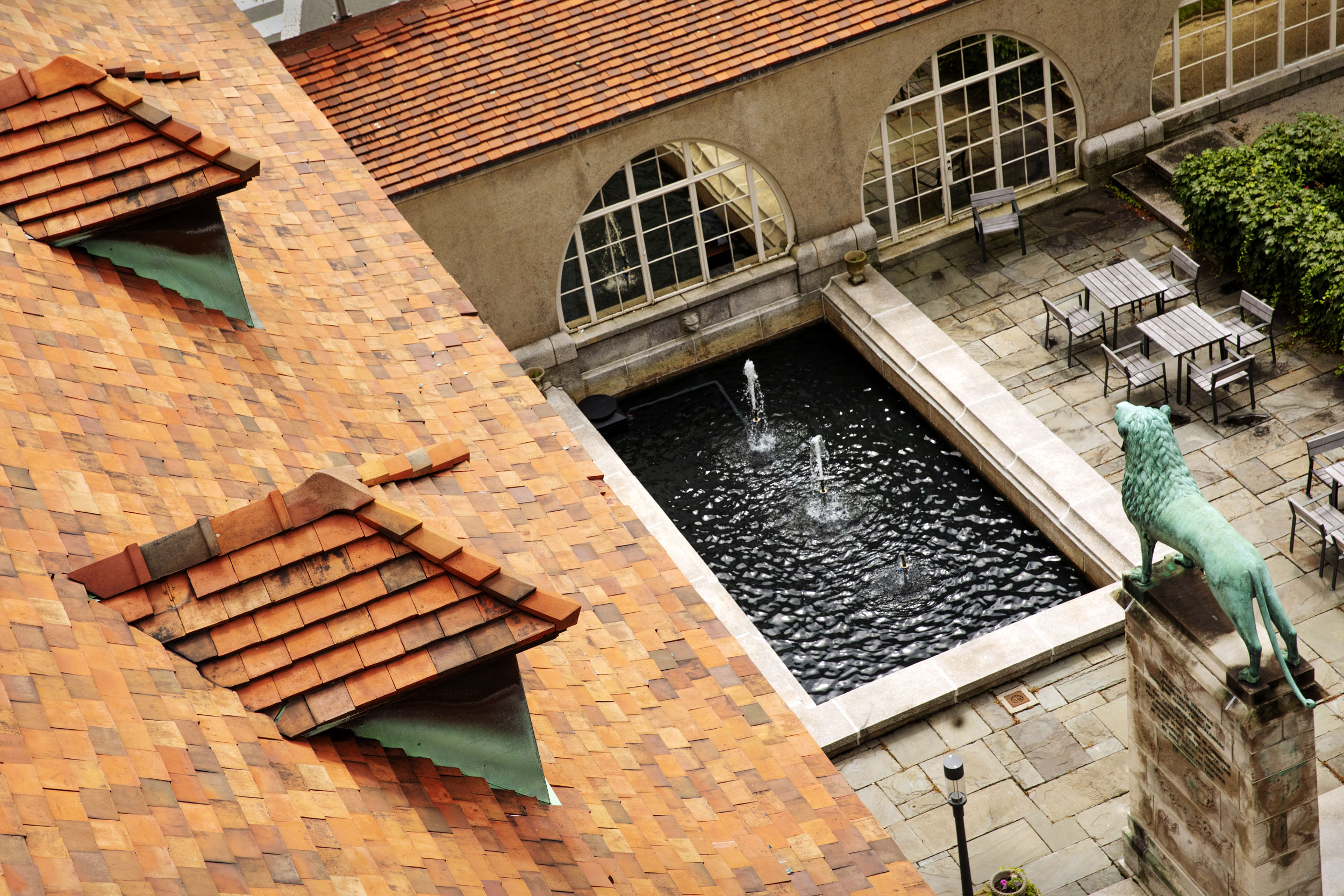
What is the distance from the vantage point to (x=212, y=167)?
1091 cm

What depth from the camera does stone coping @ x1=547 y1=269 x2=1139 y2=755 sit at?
16.8 m

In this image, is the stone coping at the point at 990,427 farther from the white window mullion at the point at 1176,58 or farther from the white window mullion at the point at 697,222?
the white window mullion at the point at 1176,58

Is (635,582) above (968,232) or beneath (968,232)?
above

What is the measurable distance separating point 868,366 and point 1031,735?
7512mm

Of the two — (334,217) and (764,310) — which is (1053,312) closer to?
→ (764,310)

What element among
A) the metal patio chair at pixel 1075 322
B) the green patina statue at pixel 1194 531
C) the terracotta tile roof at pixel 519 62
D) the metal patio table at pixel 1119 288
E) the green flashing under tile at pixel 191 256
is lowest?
the metal patio chair at pixel 1075 322

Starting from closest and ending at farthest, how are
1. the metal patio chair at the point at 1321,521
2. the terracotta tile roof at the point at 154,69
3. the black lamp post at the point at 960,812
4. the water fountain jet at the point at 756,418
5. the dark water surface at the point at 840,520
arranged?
the black lamp post at the point at 960,812, the terracotta tile roof at the point at 154,69, the metal patio chair at the point at 1321,521, the dark water surface at the point at 840,520, the water fountain jet at the point at 756,418

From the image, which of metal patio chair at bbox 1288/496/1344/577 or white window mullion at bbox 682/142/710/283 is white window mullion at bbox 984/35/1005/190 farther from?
metal patio chair at bbox 1288/496/1344/577

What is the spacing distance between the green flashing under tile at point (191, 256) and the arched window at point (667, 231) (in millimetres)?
11179

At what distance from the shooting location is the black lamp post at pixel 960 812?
13.0 meters

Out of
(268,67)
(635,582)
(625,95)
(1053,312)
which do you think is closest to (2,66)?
(268,67)

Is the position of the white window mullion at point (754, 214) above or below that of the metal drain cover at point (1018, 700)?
above

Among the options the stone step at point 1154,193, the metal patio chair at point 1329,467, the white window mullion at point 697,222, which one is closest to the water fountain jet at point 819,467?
the white window mullion at point 697,222

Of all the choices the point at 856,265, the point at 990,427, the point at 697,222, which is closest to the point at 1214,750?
the point at 990,427
